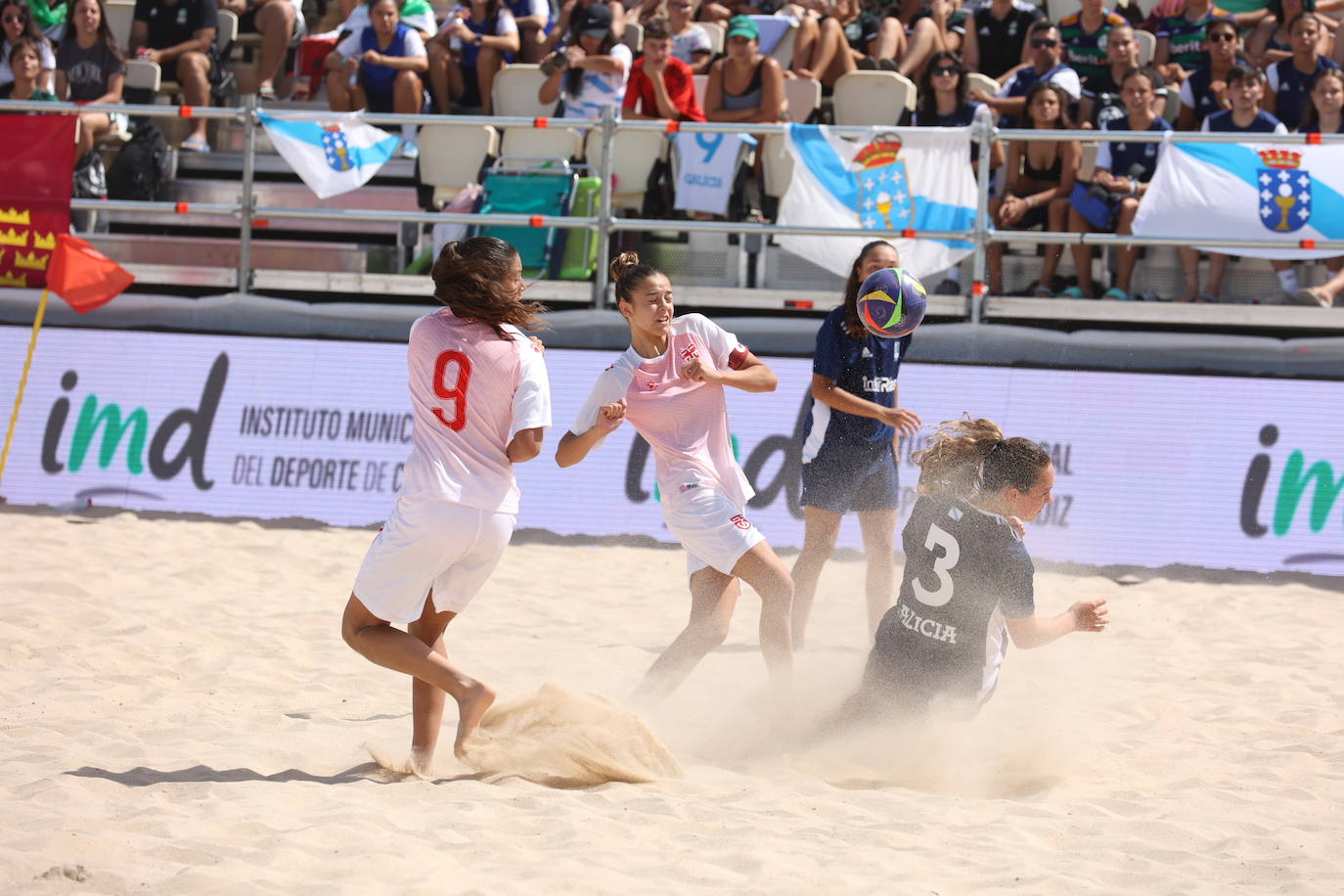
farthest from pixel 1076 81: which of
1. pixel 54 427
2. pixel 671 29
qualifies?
pixel 54 427

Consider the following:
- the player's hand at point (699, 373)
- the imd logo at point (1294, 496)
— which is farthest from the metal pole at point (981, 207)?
the player's hand at point (699, 373)

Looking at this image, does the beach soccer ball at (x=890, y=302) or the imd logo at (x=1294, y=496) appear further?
the imd logo at (x=1294, y=496)

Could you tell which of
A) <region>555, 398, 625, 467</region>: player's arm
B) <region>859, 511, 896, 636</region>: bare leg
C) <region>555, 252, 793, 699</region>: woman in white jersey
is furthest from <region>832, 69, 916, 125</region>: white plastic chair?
<region>555, 398, 625, 467</region>: player's arm

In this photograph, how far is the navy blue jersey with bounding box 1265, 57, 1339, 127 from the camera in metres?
9.09

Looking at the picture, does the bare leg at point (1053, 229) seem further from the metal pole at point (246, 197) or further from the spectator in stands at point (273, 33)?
the spectator in stands at point (273, 33)

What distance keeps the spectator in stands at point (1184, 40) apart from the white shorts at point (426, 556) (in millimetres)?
7833

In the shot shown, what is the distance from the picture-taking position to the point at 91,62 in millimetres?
10969

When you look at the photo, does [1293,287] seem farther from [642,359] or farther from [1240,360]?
[642,359]

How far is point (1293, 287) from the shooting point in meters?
8.45

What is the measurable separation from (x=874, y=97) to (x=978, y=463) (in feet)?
19.5

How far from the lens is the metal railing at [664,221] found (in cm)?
790

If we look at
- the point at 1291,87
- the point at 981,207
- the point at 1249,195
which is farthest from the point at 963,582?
the point at 1291,87

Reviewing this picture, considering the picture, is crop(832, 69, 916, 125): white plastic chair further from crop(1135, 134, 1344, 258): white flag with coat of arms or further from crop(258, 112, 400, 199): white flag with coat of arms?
crop(258, 112, 400, 199): white flag with coat of arms

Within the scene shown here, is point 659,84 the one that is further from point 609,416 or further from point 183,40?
point 609,416
